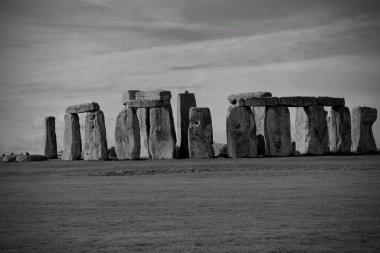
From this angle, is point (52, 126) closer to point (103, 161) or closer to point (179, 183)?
point (103, 161)

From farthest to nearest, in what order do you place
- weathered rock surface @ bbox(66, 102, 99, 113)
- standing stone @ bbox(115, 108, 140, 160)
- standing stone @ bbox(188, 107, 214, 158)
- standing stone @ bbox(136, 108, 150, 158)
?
standing stone @ bbox(136, 108, 150, 158)
weathered rock surface @ bbox(66, 102, 99, 113)
standing stone @ bbox(115, 108, 140, 160)
standing stone @ bbox(188, 107, 214, 158)

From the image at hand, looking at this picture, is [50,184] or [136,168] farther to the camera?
[136,168]

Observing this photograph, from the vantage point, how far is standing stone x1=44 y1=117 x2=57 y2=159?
3031 cm

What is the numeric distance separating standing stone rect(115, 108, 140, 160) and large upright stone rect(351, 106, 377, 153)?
10388 millimetres

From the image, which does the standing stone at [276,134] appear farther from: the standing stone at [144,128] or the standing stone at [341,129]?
the standing stone at [144,128]

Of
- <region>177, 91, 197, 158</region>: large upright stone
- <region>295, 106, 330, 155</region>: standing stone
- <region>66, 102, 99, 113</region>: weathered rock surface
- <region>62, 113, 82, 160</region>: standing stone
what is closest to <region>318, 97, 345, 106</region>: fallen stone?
<region>295, 106, 330, 155</region>: standing stone

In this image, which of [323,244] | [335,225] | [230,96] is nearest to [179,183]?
[335,225]

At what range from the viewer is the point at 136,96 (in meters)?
28.8

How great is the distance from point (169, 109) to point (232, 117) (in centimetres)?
279

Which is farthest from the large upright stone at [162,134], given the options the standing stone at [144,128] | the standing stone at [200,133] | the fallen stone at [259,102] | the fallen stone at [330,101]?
the fallen stone at [330,101]

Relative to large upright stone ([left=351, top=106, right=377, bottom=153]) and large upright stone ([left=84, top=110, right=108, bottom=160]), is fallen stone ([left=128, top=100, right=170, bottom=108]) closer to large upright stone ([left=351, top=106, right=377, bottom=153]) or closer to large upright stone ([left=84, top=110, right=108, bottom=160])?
large upright stone ([left=84, top=110, right=108, bottom=160])

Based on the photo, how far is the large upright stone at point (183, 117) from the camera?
27.0 m

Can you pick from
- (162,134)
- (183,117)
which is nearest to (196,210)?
(162,134)

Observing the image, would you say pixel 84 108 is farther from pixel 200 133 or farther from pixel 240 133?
pixel 240 133
